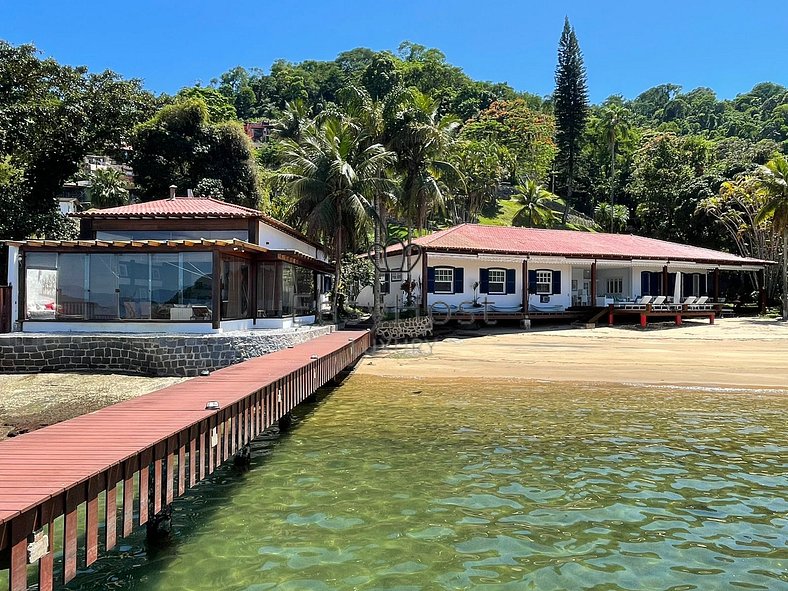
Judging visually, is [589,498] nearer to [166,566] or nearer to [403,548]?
[403,548]

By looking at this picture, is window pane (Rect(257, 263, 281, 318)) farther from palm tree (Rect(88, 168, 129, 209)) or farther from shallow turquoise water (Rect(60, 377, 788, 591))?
palm tree (Rect(88, 168, 129, 209))

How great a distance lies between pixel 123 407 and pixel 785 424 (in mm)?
11136

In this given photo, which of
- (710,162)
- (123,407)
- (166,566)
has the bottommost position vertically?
(166,566)

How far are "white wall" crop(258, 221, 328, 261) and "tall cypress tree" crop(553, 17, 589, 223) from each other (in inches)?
1651

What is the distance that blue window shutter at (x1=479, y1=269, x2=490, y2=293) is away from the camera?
28.6 m

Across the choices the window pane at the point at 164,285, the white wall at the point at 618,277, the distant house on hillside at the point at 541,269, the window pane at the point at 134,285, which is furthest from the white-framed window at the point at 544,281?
the window pane at the point at 134,285

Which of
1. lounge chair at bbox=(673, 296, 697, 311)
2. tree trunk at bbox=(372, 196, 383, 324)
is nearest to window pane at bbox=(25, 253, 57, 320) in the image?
tree trunk at bbox=(372, 196, 383, 324)

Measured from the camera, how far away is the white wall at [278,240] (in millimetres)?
21344

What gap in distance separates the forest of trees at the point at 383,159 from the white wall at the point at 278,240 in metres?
0.95

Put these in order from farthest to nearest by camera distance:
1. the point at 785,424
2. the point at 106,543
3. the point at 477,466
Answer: the point at 785,424, the point at 477,466, the point at 106,543

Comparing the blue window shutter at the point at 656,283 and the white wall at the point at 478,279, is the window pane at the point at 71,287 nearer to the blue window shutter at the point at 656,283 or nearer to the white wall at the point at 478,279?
the white wall at the point at 478,279

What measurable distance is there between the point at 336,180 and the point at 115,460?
20672 millimetres

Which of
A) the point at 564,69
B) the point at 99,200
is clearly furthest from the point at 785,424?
the point at 564,69

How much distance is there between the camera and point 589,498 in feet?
23.0
